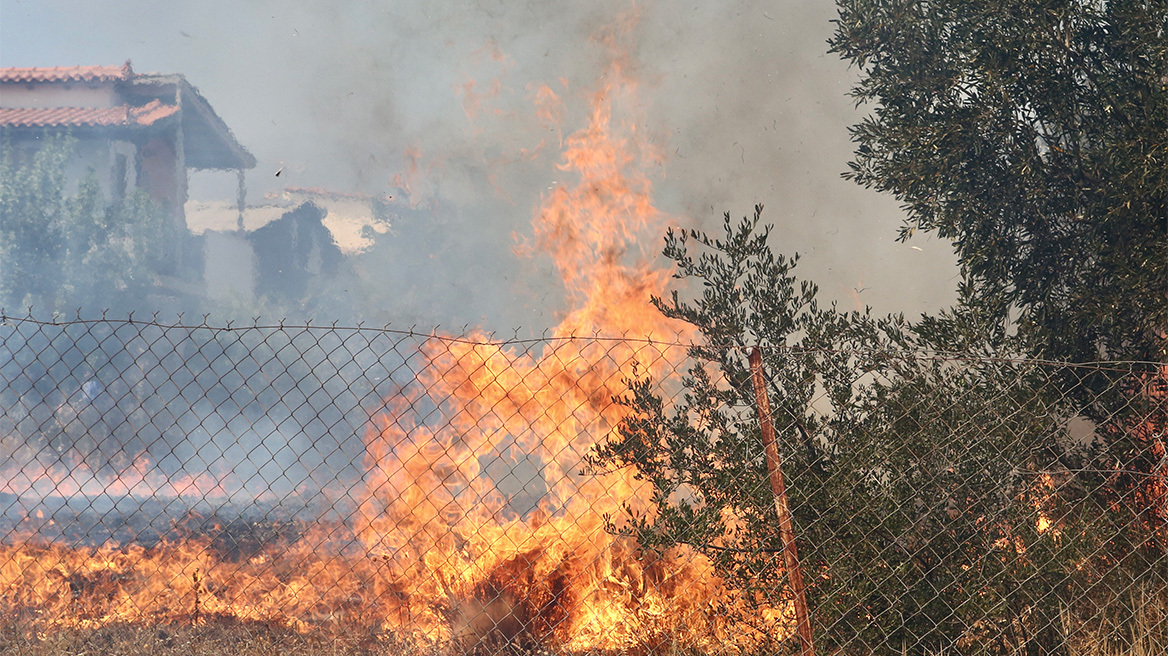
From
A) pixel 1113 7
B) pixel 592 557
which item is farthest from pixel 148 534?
pixel 1113 7

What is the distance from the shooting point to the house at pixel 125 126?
41.4 feet

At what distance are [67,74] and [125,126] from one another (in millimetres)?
1137

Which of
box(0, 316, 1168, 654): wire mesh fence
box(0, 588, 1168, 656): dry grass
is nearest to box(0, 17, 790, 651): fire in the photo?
box(0, 316, 1168, 654): wire mesh fence

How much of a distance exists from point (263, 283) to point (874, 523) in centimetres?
1093

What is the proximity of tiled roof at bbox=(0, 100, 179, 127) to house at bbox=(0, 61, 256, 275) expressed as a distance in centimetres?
2

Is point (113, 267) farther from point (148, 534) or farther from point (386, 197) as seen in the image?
point (148, 534)

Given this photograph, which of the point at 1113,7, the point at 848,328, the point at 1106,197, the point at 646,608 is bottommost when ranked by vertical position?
the point at 646,608

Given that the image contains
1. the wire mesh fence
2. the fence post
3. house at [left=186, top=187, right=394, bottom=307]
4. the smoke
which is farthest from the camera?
house at [left=186, top=187, right=394, bottom=307]

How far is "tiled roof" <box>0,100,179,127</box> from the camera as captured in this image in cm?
1266

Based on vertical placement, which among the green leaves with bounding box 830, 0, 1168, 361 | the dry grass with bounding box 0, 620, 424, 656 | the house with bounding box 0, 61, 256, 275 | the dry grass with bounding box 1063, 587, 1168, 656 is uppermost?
the house with bounding box 0, 61, 256, 275

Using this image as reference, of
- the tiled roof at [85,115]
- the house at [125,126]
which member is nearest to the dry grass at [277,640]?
the house at [125,126]

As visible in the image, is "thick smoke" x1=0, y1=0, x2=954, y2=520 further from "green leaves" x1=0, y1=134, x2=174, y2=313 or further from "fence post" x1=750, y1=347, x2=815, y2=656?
"fence post" x1=750, y1=347, x2=815, y2=656

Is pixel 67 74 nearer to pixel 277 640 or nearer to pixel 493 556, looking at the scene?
pixel 277 640

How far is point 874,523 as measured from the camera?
4496mm
